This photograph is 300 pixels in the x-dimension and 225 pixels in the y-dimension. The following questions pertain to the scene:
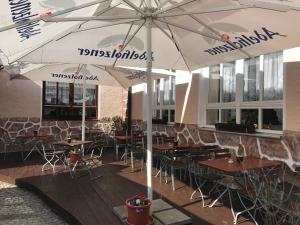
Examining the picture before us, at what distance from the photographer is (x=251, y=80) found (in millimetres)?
6055

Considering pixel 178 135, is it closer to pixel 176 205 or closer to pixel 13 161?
pixel 176 205

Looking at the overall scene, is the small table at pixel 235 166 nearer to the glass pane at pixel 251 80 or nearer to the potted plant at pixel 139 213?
the potted plant at pixel 139 213

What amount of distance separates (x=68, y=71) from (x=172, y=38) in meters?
3.98

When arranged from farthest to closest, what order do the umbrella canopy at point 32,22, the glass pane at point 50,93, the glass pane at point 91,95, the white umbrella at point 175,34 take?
the glass pane at point 91,95 → the glass pane at point 50,93 → the white umbrella at point 175,34 → the umbrella canopy at point 32,22

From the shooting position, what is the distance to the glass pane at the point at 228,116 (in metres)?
6.52

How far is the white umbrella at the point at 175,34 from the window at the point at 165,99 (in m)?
3.60

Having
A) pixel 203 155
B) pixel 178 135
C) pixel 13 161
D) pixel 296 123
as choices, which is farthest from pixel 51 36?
pixel 13 161

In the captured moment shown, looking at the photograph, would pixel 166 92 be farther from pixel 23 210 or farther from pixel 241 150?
pixel 23 210

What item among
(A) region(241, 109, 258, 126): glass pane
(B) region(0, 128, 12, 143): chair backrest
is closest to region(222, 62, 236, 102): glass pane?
(A) region(241, 109, 258, 126): glass pane

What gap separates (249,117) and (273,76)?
0.93 m

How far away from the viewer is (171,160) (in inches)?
221

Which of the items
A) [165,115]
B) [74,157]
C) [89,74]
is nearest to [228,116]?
[165,115]

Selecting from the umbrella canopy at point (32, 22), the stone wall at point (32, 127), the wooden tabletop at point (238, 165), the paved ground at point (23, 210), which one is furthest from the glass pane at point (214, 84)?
the stone wall at point (32, 127)

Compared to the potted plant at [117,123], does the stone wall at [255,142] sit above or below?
below
